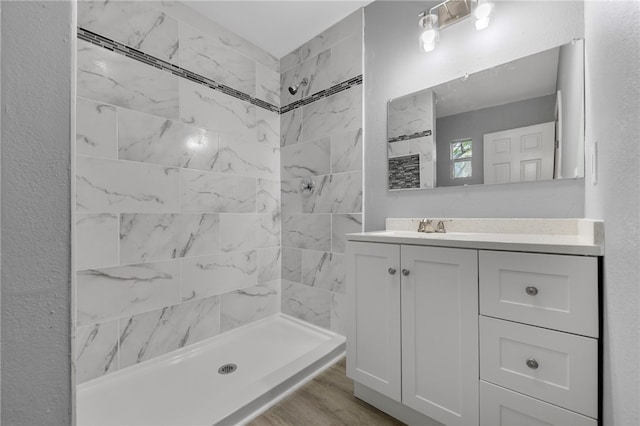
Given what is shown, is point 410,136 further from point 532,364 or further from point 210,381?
point 210,381

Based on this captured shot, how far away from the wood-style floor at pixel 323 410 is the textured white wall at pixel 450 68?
1045 mm

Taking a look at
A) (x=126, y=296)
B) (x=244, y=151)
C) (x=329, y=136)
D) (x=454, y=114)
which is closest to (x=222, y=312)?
(x=126, y=296)

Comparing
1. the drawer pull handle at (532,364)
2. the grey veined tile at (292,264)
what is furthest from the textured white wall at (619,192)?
the grey veined tile at (292,264)

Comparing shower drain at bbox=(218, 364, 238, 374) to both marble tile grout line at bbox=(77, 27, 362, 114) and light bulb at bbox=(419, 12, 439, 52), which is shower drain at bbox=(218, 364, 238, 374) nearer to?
marble tile grout line at bbox=(77, 27, 362, 114)

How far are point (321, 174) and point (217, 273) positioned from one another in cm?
111

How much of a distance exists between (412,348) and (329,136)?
157 centimetres

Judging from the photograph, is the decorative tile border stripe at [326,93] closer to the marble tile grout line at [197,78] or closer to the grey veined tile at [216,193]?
the marble tile grout line at [197,78]

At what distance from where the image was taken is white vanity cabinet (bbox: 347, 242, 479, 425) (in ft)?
3.46

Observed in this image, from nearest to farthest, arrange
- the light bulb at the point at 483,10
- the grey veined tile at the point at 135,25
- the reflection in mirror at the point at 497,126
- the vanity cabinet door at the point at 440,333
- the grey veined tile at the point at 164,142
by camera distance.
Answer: the vanity cabinet door at the point at 440,333, the reflection in mirror at the point at 497,126, the light bulb at the point at 483,10, the grey veined tile at the point at 135,25, the grey veined tile at the point at 164,142

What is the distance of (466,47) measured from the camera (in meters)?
1.52

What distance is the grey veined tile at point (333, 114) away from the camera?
199 cm

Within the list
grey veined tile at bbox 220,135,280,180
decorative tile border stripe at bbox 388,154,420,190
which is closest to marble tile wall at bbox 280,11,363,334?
grey veined tile at bbox 220,135,280,180

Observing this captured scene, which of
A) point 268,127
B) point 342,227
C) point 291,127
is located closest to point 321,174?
point 342,227

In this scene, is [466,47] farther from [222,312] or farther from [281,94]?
[222,312]
